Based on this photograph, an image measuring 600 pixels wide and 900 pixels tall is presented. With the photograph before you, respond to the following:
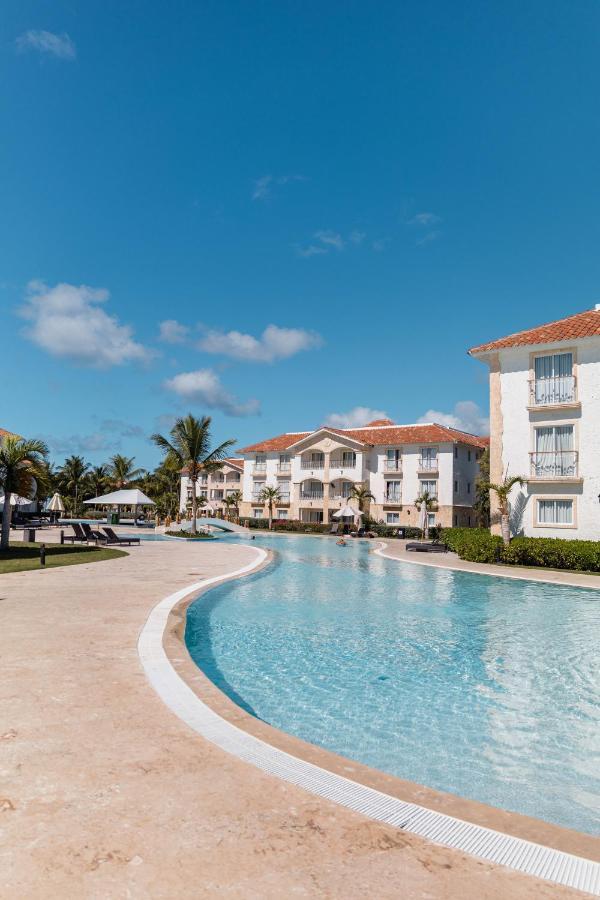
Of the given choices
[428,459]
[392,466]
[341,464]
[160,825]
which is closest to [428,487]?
[428,459]

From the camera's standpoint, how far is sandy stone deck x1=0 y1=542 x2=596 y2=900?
8.87ft

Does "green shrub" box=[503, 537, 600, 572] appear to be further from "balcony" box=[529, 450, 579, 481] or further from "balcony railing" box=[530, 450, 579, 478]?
"balcony railing" box=[530, 450, 579, 478]

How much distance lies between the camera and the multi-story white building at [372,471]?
4753 centimetres

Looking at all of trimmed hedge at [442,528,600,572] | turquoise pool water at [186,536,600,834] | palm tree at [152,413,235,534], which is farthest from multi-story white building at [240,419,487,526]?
turquoise pool water at [186,536,600,834]

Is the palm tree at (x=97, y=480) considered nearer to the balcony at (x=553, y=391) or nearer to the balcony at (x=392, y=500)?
the balcony at (x=392, y=500)

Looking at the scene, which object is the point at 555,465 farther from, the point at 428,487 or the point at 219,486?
the point at 219,486

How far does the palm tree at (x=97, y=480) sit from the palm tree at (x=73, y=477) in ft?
3.27

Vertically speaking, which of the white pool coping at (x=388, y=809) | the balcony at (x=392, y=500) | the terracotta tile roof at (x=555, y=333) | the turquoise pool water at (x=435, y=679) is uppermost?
the terracotta tile roof at (x=555, y=333)

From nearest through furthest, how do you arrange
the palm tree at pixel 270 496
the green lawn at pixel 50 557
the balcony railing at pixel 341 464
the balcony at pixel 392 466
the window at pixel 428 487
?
the green lawn at pixel 50 557
the window at pixel 428 487
the balcony at pixel 392 466
the balcony railing at pixel 341 464
the palm tree at pixel 270 496

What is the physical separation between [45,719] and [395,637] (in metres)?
6.99

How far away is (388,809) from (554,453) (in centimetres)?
2343

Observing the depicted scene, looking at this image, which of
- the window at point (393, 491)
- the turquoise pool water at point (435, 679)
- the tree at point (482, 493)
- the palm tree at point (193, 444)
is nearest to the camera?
the turquoise pool water at point (435, 679)

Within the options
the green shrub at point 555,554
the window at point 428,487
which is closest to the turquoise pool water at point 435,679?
the green shrub at point 555,554

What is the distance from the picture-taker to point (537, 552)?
68.5 ft
